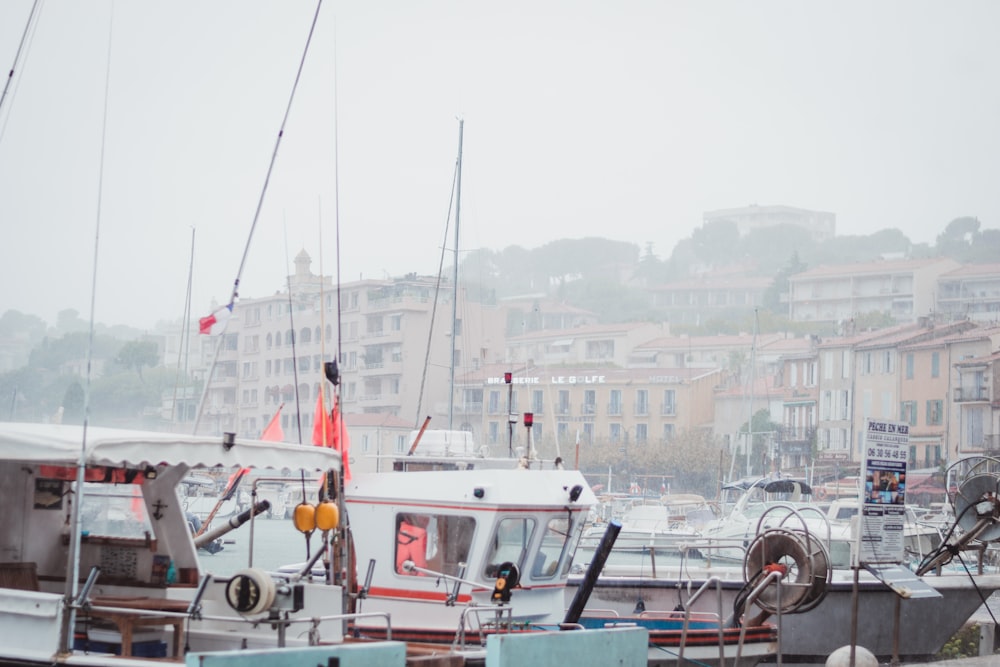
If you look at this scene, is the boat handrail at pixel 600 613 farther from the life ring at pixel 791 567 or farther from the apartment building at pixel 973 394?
the apartment building at pixel 973 394

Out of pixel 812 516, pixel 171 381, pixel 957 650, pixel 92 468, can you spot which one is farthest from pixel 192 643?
pixel 171 381

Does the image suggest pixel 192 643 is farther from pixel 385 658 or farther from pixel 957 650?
Answer: pixel 957 650

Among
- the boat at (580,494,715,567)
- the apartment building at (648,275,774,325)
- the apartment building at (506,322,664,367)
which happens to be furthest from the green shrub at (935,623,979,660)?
the apartment building at (648,275,774,325)

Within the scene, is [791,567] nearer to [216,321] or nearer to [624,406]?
[216,321]

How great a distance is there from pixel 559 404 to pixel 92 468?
88671 millimetres

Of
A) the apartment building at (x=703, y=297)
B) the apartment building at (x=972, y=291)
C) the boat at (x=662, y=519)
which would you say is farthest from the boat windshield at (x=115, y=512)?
the apartment building at (x=703, y=297)

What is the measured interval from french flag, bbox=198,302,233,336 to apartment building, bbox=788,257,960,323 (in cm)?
11426

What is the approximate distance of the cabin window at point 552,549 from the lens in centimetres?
1334

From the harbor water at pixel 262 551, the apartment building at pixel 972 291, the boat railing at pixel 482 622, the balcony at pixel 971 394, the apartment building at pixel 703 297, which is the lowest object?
the harbor water at pixel 262 551

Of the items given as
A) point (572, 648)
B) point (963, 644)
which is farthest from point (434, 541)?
point (963, 644)

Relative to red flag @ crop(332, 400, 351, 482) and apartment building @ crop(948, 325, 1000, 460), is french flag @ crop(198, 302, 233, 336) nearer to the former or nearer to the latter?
red flag @ crop(332, 400, 351, 482)

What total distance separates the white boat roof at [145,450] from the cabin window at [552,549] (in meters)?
3.35

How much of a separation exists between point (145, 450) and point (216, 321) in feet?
13.7

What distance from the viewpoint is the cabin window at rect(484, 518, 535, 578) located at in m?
13.0
